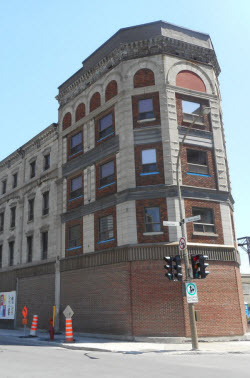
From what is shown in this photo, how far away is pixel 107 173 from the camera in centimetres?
2391

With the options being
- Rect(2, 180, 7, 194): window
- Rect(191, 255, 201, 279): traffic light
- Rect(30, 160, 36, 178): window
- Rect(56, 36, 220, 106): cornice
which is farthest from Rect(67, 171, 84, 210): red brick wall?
Rect(2, 180, 7, 194): window

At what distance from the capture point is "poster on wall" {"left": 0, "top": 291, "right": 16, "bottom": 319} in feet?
97.2

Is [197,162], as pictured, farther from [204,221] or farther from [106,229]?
[106,229]

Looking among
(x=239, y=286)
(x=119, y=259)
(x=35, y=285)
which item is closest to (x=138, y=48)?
(x=119, y=259)

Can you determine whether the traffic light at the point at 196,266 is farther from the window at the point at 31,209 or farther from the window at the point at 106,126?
the window at the point at 31,209

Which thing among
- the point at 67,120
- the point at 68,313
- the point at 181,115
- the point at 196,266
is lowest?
the point at 68,313

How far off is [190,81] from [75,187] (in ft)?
36.4

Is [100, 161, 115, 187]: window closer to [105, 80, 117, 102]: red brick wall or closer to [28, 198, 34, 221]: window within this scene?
[105, 80, 117, 102]: red brick wall

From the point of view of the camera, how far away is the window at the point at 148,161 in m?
21.8

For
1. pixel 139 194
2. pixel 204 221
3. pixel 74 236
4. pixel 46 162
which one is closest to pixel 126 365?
pixel 139 194

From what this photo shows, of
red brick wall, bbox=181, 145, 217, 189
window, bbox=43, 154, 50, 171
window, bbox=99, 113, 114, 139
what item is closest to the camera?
red brick wall, bbox=181, 145, 217, 189

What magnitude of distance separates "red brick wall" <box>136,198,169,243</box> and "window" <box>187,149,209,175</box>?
10.0 ft

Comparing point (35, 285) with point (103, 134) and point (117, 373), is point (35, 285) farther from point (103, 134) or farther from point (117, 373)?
point (117, 373)

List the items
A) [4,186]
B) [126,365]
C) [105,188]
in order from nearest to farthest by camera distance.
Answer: [126,365], [105,188], [4,186]
